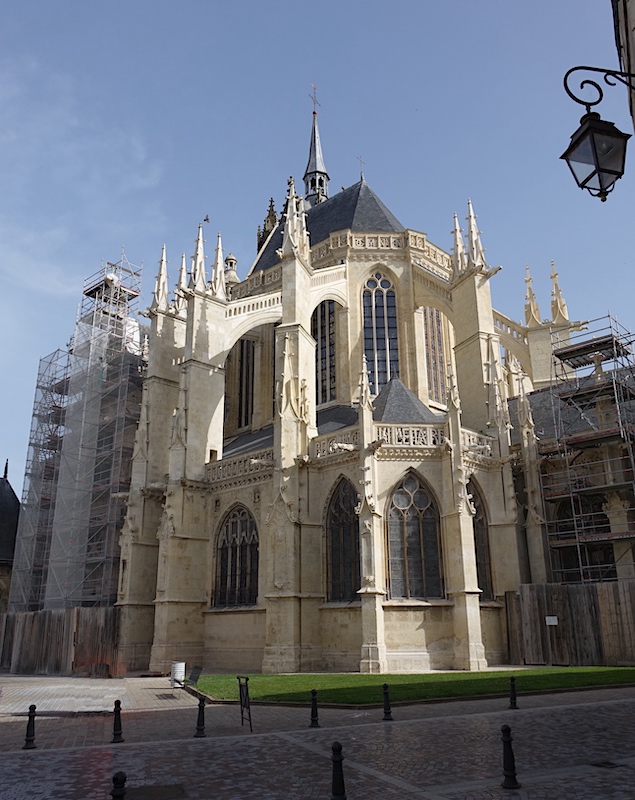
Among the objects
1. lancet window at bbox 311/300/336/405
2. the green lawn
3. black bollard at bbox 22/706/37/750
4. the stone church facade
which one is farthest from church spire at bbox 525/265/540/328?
black bollard at bbox 22/706/37/750

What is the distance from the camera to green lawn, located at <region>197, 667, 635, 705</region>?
13.1 m

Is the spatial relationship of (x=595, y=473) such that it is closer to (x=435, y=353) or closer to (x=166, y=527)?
(x=435, y=353)

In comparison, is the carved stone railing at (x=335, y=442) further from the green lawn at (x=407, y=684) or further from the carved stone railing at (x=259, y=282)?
the carved stone railing at (x=259, y=282)

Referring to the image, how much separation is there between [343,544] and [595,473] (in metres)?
8.35

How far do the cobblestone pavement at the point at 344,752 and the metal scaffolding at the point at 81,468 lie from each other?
59.3ft

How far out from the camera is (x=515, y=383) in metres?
29.1

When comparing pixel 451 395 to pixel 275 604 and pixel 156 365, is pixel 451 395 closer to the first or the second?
pixel 275 604

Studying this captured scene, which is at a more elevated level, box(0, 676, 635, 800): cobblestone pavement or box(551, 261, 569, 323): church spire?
box(551, 261, 569, 323): church spire

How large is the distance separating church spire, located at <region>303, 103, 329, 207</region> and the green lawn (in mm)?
40896

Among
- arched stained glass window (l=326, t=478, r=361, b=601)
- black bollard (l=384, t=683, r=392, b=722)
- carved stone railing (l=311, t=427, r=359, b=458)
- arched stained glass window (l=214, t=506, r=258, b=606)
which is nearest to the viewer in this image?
black bollard (l=384, t=683, r=392, b=722)

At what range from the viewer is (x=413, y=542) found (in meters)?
20.7

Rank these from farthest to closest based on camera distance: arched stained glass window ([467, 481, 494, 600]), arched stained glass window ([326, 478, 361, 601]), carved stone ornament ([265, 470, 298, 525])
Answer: carved stone ornament ([265, 470, 298, 525]) < arched stained glass window ([326, 478, 361, 601]) < arched stained glass window ([467, 481, 494, 600])

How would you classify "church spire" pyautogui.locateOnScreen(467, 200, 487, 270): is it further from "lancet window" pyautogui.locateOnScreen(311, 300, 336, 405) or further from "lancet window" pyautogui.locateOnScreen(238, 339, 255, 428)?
"lancet window" pyautogui.locateOnScreen(238, 339, 255, 428)

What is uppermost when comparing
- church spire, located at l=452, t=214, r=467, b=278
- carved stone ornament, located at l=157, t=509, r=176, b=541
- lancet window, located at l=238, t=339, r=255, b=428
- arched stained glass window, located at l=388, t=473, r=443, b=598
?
church spire, located at l=452, t=214, r=467, b=278
